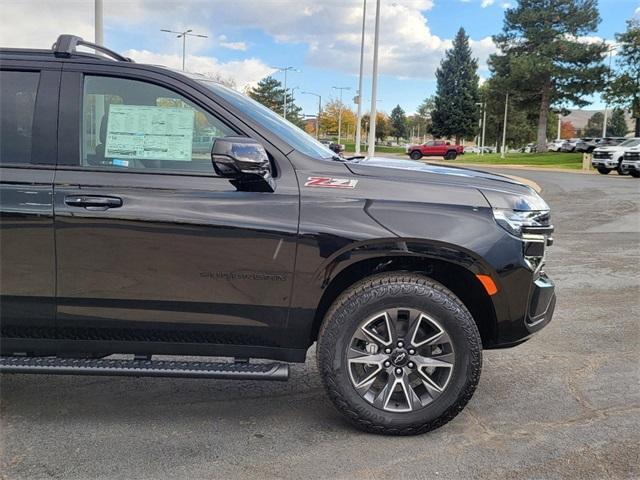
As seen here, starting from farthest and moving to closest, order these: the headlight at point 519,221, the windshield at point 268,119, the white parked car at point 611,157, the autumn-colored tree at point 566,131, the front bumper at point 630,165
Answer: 1. the autumn-colored tree at point 566,131
2. the white parked car at point 611,157
3. the front bumper at point 630,165
4. the windshield at point 268,119
5. the headlight at point 519,221

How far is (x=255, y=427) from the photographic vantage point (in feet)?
11.2

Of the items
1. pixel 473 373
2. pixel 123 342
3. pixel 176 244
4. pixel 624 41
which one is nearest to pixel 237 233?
pixel 176 244

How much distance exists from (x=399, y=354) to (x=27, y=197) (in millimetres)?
2152

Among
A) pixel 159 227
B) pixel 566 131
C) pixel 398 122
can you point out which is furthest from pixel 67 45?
pixel 566 131

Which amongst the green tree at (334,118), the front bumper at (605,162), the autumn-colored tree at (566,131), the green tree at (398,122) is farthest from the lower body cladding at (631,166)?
the autumn-colored tree at (566,131)

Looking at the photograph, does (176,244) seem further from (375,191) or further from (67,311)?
(375,191)

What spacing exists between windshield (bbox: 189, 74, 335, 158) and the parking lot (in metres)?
1.60

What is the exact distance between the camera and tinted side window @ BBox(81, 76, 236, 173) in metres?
3.25

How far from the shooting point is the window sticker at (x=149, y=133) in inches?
128

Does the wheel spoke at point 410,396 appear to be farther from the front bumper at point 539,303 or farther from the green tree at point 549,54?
the green tree at point 549,54

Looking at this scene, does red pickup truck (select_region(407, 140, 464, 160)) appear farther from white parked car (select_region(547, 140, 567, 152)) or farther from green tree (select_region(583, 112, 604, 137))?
green tree (select_region(583, 112, 604, 137))

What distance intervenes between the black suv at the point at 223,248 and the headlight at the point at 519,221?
11 mm

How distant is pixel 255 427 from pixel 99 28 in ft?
33.3

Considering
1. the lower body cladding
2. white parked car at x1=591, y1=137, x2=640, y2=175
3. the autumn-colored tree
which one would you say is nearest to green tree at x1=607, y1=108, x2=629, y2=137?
the autumn-colored tree
